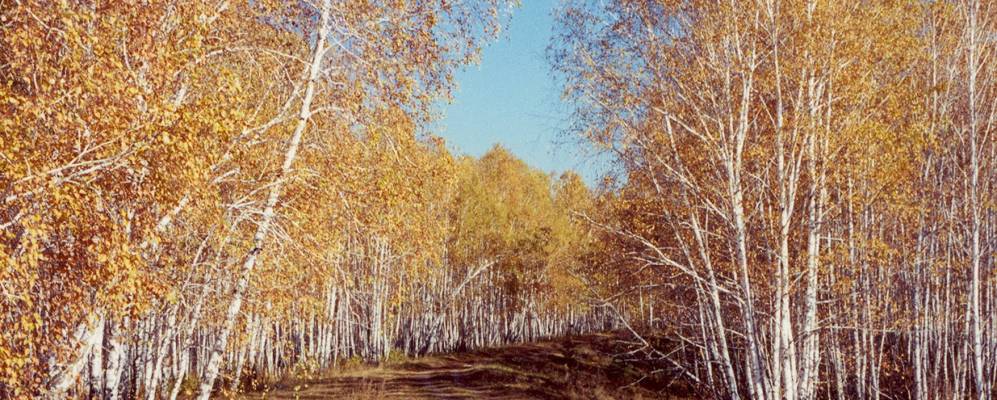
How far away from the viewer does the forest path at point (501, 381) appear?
62.3ft

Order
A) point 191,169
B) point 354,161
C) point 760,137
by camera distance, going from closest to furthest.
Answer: point 191,169 → point 354,161 → point 760,137

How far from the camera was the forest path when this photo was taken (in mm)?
19000

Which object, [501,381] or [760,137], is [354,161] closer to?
[760,137]

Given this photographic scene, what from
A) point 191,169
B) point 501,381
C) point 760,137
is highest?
point 760,137

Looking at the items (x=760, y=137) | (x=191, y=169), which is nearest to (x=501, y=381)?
(x=760, y=137)

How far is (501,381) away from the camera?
73.0 feet

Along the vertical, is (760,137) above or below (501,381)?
above

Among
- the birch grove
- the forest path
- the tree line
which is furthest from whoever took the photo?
the forest path

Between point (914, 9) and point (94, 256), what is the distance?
50.0 ft

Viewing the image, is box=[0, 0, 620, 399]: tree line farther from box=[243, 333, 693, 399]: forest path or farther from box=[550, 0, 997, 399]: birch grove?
box=[243, 333, 693, 399]: forest path

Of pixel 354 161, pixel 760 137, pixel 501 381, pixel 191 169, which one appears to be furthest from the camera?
pixel 501 381

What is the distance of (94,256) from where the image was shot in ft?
17.2

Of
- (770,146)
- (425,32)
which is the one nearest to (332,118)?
(425,32)

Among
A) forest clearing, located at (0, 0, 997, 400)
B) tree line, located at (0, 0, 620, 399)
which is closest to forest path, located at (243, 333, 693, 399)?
forest clearing, located at (0, 0, 997, 400)
